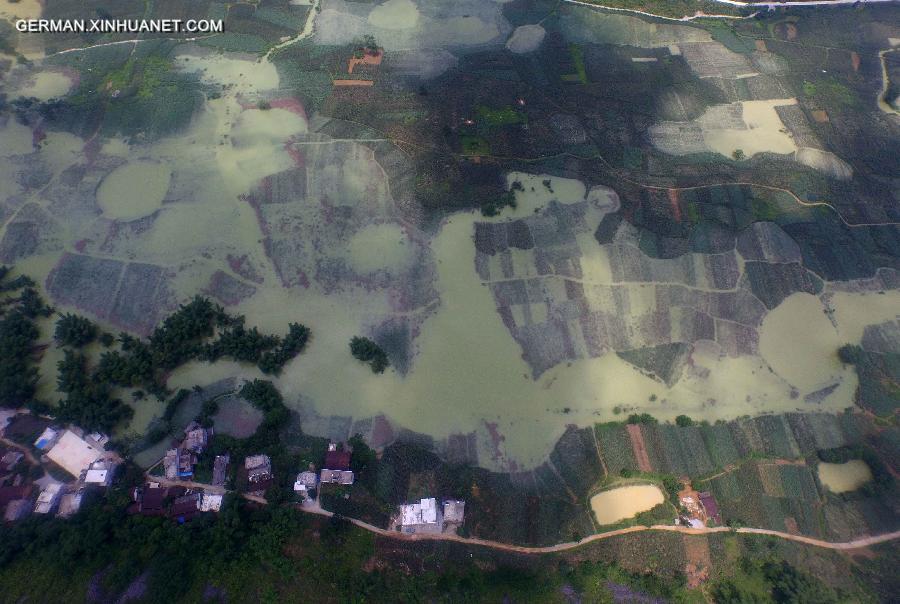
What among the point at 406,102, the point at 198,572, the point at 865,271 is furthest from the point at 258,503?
the point at 865,271

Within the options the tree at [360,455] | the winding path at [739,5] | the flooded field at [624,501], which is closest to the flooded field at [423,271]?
the tree at [360,455]

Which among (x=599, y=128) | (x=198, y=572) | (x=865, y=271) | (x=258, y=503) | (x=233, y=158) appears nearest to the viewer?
(x=198, y=572)

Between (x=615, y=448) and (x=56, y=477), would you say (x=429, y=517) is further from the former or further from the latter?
(x=56, y=477)

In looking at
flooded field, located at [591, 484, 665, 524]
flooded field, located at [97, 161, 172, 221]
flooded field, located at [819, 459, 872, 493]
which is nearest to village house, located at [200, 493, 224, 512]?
flooded field, located at [591, 484, 665, 524]

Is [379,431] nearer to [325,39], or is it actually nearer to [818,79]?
[325,39]

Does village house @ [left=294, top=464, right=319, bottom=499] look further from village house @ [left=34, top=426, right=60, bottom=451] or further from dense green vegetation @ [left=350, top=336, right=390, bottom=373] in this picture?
village house @ [left=34, top=426, right=60, bottom=451]

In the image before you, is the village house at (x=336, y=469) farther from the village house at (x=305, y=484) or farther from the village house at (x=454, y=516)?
the village house at (x=454, y=516)
